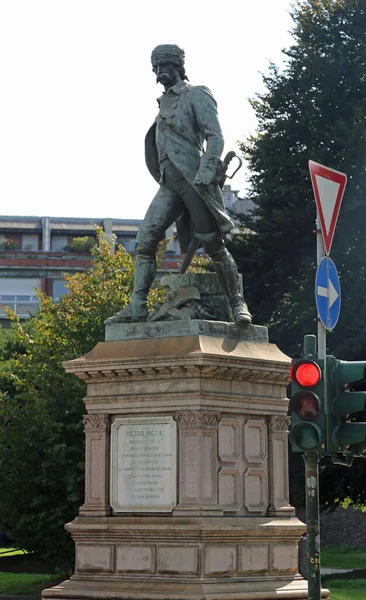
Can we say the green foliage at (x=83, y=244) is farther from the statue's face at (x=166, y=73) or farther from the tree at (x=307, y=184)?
the statue's face at (x=166, y=73)

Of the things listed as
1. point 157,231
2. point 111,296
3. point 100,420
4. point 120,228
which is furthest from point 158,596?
point 120,228

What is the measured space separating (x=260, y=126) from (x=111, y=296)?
598cm

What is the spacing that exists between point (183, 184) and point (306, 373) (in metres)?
5.27

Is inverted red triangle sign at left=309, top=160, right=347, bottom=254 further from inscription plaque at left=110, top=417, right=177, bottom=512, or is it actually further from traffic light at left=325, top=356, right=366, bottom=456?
inscription plaque at left=110, top=417, right=177, bottom=512

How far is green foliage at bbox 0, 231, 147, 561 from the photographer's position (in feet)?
103

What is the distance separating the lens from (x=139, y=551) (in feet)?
49.3

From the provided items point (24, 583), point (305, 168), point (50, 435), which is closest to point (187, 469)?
point (50, 435)

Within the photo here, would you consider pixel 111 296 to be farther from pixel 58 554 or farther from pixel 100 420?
pixel 100 420

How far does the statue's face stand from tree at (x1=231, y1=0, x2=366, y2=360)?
16.1 metres

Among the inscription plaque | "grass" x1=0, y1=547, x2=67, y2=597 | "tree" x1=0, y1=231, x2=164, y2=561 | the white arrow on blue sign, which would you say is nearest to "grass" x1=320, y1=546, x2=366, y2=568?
"grass" x1=0, y1=547, x2=67, y2=597

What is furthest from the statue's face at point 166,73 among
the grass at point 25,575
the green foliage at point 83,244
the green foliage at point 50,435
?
the green foliage at point 83,244

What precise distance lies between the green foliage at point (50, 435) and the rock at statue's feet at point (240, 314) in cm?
1518

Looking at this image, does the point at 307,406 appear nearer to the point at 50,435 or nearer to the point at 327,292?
the point at 327,292

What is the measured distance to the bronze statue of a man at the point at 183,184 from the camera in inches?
625
